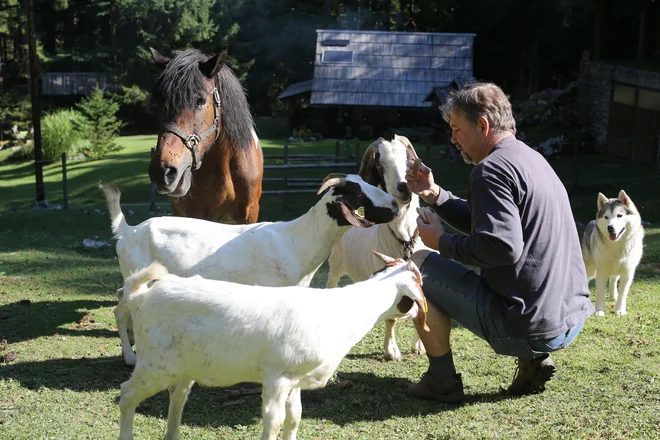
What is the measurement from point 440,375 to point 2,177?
76.7ft

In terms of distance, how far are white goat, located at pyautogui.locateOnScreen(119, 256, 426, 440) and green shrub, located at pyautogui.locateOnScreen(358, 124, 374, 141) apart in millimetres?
24994

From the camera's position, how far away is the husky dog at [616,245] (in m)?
7.98

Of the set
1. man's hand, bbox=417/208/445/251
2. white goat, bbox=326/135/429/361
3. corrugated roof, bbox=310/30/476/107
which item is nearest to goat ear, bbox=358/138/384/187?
white goat, bbox=326/135/429/361

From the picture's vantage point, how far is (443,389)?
5.10 m

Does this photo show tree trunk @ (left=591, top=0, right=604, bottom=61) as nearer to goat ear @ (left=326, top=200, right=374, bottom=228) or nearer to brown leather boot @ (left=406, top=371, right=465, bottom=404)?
goat ear @ (left=326, top=200, right=374, bottom=228)

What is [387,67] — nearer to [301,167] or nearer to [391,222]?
[301,167]

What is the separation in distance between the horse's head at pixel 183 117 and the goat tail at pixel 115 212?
30.4 inches

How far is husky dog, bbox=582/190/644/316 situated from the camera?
7984 millimetres

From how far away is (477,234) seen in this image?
4.24m

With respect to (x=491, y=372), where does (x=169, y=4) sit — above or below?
above

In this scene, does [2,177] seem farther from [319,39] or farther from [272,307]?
[272,307]

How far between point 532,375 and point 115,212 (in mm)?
3831

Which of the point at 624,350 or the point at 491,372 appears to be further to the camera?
the point at 624,350

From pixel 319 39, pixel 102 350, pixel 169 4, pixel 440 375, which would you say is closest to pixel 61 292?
pixel 102 350
